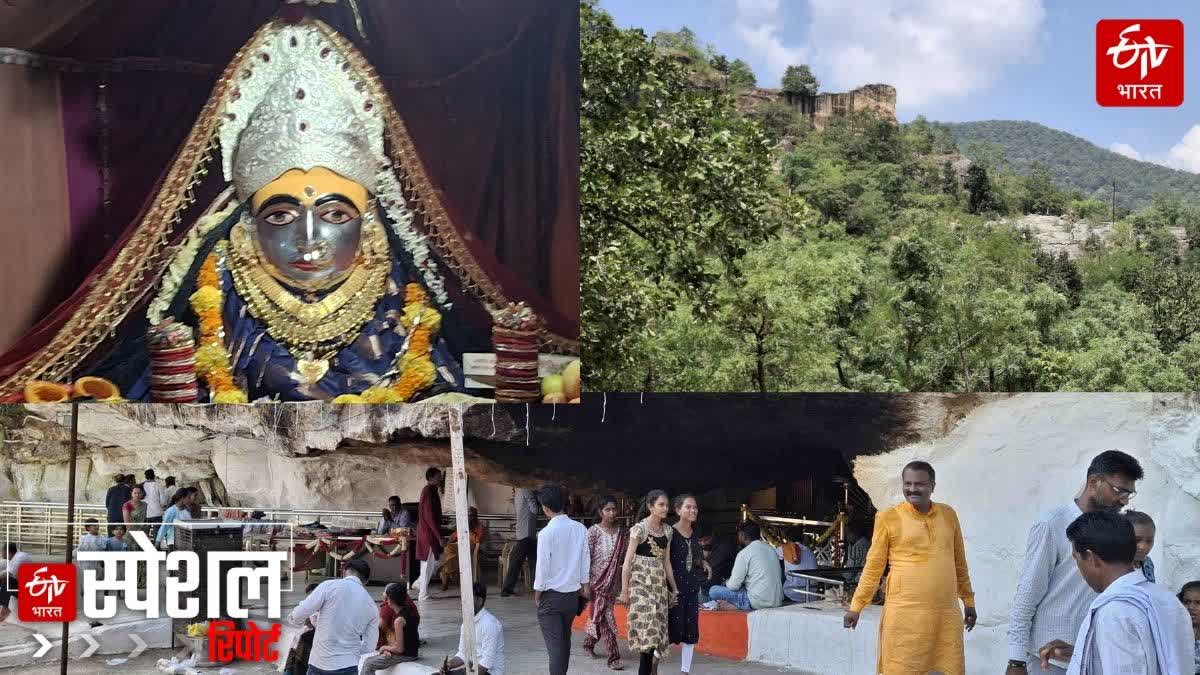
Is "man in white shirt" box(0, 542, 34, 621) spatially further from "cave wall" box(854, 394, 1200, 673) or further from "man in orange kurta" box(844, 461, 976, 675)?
"cave wall" box(854, 394, 1200, 673)

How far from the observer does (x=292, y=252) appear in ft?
31.2

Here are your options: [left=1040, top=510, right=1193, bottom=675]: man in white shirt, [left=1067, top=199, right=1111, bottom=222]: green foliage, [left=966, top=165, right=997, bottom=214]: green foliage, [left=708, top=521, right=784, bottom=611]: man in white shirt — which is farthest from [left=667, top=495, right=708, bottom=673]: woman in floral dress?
[left=966, top=165, right=997, bottom=214]: green foliage

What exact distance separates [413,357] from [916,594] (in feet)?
14.2

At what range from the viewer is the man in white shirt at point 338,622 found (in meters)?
6.99

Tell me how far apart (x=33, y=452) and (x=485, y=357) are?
2.97 meters

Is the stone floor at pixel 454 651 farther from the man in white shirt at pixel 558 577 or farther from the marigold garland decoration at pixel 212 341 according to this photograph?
the marigold garland decoration at pixel 212 341

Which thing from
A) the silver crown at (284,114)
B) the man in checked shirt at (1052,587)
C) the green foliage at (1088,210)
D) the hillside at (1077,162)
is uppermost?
the hillside at (1077,162)

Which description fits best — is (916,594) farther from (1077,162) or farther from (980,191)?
(1077,162)

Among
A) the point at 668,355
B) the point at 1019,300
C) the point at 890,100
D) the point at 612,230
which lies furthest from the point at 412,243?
the point at 890,100

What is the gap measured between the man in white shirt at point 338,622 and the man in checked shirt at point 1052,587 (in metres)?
3.32

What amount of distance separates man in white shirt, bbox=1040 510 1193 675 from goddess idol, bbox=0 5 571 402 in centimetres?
596

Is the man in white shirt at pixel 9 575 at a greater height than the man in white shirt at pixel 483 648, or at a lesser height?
greater

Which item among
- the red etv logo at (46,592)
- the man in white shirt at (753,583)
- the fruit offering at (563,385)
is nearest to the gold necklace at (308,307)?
the fruit offering at (563,385)

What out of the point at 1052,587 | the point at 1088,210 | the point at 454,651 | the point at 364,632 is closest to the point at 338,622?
the point at 364,632
